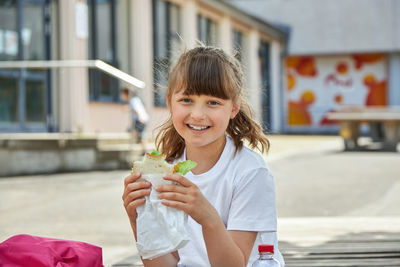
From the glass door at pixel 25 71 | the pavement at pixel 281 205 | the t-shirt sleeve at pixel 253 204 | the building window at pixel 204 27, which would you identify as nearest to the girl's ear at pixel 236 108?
the t-shirt sleeve at pixel 253 204

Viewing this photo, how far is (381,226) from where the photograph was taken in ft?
12.3

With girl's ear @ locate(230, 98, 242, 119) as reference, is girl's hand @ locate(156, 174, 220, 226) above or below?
below

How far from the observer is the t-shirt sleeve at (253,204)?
74.4 inches

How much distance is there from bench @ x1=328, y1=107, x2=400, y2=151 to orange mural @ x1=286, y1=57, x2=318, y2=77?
45.5 ft

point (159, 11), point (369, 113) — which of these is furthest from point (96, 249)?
point (159, 11)

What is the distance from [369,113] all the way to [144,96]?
5.19 meters

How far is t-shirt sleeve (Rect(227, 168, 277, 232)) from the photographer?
6.20 ft

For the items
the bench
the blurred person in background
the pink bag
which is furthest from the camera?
the bench

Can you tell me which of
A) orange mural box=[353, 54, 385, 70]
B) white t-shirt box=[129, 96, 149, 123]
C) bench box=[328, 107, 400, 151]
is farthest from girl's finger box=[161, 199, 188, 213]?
orange mural box=[353, 54, 385, 70]

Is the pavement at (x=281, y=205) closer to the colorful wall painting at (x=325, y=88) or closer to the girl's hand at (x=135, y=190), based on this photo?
the girl's hand at (x=135, y=190)

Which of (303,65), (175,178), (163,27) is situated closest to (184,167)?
(175,178)

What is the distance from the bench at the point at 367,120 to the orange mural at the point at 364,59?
13.9 metres

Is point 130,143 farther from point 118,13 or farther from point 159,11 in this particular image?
point 159,11

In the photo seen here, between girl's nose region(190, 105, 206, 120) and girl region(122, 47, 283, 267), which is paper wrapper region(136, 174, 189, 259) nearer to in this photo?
girl region(122, 47, 283, 267)
